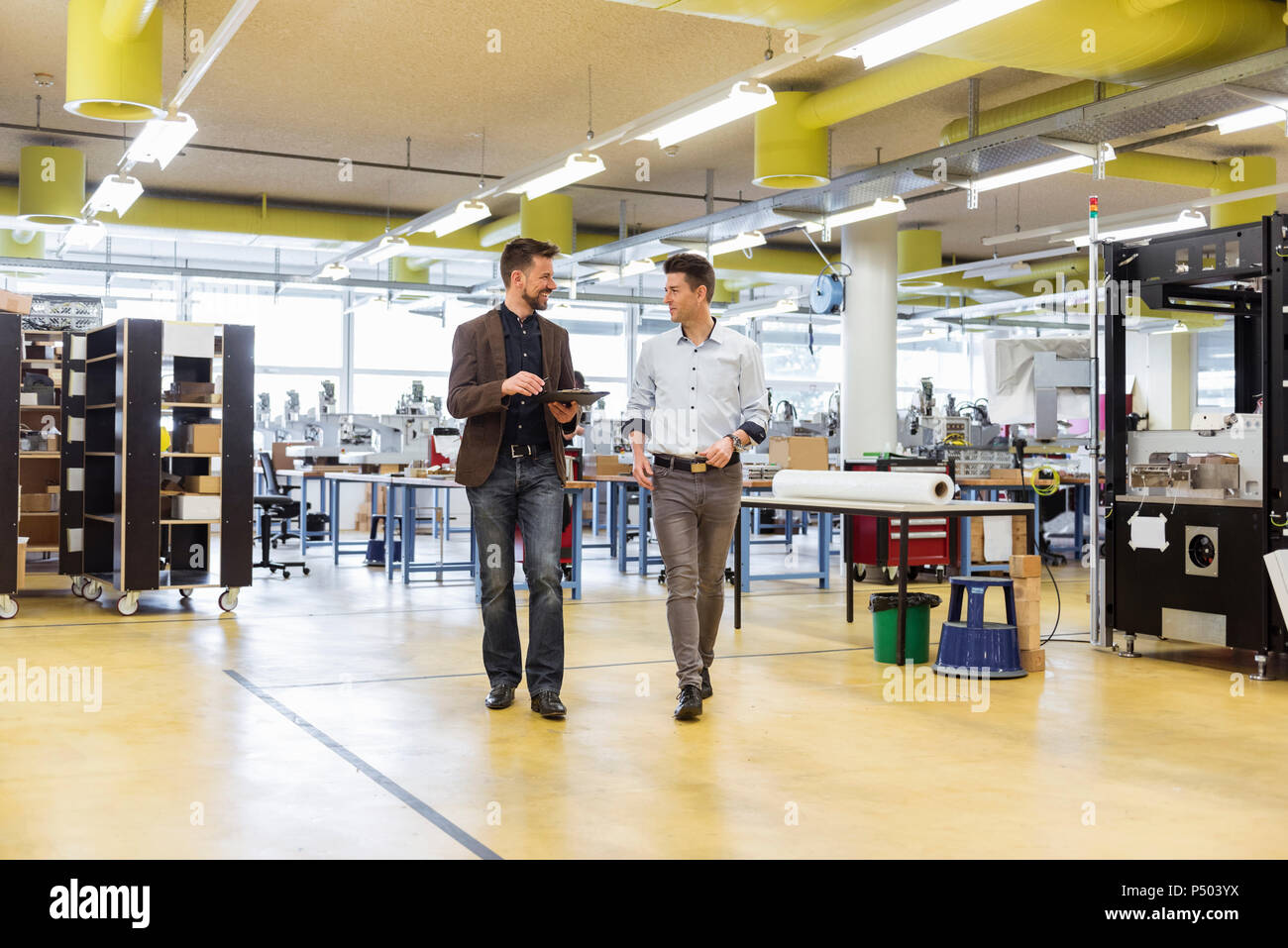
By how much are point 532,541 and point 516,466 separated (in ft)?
0.78

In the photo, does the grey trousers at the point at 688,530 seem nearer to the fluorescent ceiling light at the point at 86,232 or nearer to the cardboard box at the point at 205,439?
the cardboard box at the point at 205,439

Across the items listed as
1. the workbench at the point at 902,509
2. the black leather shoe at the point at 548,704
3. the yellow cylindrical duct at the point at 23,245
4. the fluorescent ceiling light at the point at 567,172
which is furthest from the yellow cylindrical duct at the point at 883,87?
the yellow cylindrical duct at the point at 23,245

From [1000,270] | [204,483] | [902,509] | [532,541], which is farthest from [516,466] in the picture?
[1000,270]

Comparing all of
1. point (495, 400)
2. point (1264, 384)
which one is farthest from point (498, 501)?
point (1264, 384)

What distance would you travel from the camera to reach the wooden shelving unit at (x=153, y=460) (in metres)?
6.17

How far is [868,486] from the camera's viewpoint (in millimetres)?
5207

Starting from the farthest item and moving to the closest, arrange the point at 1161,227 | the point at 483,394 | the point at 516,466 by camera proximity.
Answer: the point at 1161,227, the point at 516,466, the point at 483,394

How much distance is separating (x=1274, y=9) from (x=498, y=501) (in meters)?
5.21

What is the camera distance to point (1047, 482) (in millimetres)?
5738

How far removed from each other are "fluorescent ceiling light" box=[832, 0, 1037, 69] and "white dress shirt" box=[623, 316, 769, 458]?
205 cm

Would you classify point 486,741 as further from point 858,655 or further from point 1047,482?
point 1047,482

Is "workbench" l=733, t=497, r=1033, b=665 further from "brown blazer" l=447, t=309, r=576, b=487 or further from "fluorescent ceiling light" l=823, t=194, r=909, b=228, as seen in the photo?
"fluorescent ceiling light" l=823, t=194, r=909, b=228

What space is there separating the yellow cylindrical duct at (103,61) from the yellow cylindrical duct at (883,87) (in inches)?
157

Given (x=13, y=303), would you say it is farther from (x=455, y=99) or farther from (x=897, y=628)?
(x=897, y=628)
